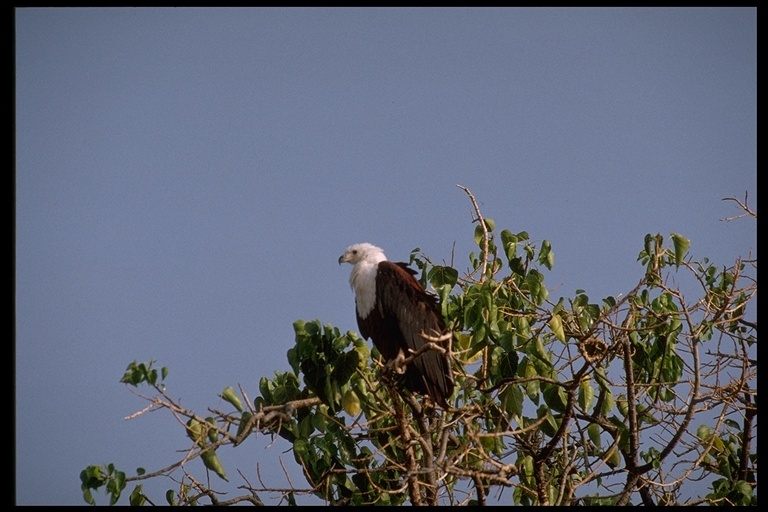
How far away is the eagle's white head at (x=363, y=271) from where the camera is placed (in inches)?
249

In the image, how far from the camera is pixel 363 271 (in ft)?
21.5

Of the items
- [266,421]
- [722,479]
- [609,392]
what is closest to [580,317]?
[609,392]

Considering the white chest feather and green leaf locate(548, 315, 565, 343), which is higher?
the white chest feather

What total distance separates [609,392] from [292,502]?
223cm

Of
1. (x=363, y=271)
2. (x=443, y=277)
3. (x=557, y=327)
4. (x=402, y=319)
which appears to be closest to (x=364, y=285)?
(x=363, y=271)

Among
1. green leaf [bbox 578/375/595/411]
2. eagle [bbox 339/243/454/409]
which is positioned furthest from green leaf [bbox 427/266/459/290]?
green leaf [bbox 578/375/595/411]

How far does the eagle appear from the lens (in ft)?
18.0

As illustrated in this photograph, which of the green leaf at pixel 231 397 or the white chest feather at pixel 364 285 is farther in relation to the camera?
the white chest feather at pixel 364 285

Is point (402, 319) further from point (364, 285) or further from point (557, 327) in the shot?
point (557, 327)

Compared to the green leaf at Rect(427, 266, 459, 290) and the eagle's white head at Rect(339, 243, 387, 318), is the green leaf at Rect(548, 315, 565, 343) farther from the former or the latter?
the eagle's white head at Rect(339, 243, 387, 318)

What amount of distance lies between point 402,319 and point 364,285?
0.61 meters

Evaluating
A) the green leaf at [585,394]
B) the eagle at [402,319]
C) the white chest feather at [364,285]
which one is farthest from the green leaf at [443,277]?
the white chest feather at [364,285]

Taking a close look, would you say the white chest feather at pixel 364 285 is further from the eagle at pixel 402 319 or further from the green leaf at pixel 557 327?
the green leaf at pixel 557 327
